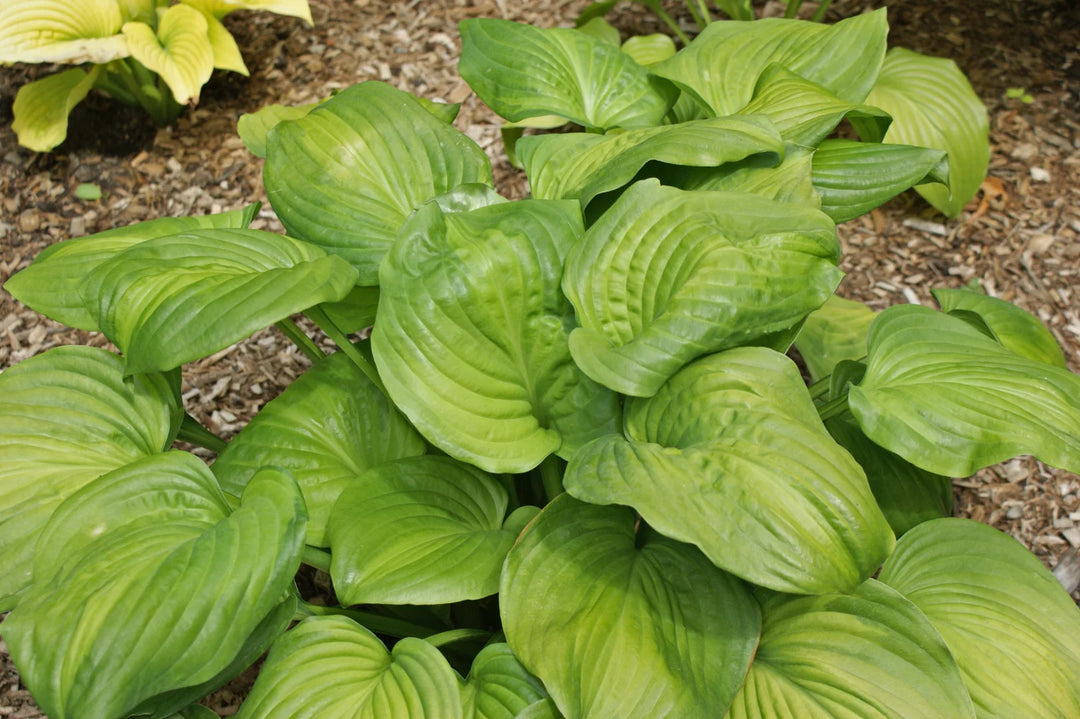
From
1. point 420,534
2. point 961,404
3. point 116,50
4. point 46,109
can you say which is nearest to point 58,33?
point 116,50

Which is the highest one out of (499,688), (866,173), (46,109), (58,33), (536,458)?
(58,33)

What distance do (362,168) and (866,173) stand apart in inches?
38.3

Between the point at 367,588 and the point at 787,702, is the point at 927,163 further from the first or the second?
the point at 367,588

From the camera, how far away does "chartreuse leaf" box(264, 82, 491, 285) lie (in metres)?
1.66

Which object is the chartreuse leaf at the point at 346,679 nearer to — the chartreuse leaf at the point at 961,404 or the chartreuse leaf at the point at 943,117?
the chartreuse leaf at the point at 961,404

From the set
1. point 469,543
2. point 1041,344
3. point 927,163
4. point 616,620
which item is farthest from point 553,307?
point 1041,344

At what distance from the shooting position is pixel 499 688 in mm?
1358

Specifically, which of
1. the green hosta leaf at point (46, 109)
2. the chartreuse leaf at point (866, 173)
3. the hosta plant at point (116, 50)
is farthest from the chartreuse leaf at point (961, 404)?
the green hosta leaf at point (46, 109)

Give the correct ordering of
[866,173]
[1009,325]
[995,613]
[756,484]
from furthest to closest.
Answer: [1009,325] → [866,173] → [995,613] → [756,484]

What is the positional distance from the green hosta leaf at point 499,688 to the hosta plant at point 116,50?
71.2 inches

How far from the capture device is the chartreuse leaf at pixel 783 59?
1966mm

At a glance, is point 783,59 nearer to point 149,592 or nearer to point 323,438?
point 323,438

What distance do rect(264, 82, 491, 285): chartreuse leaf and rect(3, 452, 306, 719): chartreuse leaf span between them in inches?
→ 20.1

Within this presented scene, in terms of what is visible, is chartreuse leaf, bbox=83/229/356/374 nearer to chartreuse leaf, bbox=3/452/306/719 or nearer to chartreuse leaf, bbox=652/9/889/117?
chartreuse leaf, bbox=3/452/306/719
